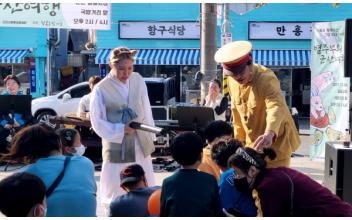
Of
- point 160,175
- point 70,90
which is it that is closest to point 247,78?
point 160,175

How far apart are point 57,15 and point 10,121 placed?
7.16 ft

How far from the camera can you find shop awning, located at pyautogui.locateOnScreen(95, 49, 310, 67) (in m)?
17.7

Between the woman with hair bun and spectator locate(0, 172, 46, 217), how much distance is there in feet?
6.33

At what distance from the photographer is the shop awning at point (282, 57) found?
57.7ft

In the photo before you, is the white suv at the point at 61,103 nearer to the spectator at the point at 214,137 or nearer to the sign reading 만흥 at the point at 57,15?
the sign reading 만흥 at the point at 57,15

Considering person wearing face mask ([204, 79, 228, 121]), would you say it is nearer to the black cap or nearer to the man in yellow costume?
the man in yellow costume

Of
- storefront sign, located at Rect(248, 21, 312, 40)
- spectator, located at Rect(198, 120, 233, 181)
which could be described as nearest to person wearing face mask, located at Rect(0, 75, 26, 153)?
spectator, located at Rect(198, 120, 233, 181)

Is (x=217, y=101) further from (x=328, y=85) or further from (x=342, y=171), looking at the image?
(x=342, y=171)

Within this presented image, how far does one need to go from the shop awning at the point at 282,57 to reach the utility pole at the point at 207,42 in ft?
26.2

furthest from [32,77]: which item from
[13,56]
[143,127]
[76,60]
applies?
[143,127]

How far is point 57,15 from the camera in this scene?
9305mm

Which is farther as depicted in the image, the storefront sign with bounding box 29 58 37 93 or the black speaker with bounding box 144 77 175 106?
the storefront sign with bounding box 29 58 37 93

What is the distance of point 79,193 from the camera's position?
3102 mm

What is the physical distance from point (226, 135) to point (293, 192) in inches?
46.8
